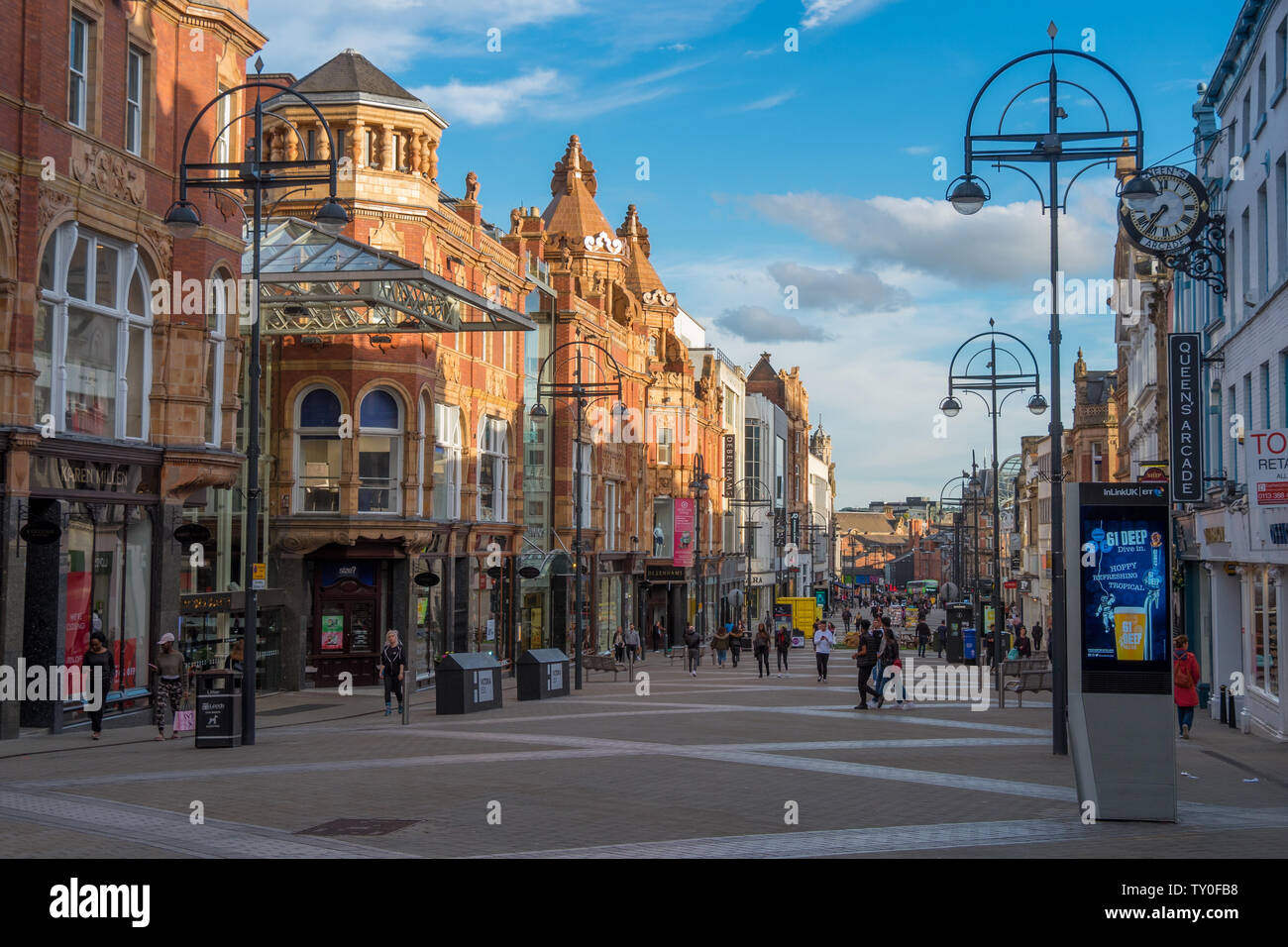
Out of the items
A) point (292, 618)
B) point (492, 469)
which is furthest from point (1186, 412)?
point (492, 469)

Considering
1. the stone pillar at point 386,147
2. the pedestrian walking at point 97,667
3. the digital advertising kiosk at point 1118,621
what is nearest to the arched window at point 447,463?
the stone pillar at point 386,147

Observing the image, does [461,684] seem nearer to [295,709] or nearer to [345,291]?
[295,709]

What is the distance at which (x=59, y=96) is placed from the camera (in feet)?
69.2

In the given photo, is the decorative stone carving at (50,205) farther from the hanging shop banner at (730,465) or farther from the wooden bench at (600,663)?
the hanging shop banner at (730,465)

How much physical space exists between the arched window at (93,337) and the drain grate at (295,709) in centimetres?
651

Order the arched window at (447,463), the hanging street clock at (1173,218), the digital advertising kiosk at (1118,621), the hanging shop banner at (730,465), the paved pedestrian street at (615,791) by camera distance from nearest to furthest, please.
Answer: the paved pedestrian street at (615,791) → the digital advertising kiosk at (1118,621) → the hanging street clock at (1173,218) → the arched window at (447,463) → the hanging shop banner at (730,465)

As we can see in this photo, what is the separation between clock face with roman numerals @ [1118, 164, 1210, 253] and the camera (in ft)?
85.1

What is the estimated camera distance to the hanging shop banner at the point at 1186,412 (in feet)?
89.6

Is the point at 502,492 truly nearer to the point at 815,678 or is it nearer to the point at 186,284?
the point at 815,678

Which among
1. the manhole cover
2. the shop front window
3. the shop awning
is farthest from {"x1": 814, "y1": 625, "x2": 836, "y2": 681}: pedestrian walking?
the manhole cover

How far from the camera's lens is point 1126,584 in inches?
540

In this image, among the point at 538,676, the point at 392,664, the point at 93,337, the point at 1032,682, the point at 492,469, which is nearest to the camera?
the point at 93,337

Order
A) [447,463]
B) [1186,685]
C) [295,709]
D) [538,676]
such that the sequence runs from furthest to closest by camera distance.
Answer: [447,463]
[538,676]
[295,709]
[1186,685]

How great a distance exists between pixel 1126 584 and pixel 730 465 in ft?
231
